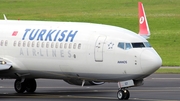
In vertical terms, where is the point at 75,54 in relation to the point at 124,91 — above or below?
above

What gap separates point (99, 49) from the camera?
Result: 3600 cm

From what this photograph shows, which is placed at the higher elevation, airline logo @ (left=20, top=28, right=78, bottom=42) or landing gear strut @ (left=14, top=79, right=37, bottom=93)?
airline logo @ (left=20, top=28, right=78, bottom=42)

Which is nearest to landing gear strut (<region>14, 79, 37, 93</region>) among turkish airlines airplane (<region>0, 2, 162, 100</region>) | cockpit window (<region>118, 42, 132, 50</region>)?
turkish airlines airplane (<region>0, 2, 162, 100</region>)

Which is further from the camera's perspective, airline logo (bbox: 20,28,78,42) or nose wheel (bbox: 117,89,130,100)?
airline logo (bbox: 20,28,78,42)

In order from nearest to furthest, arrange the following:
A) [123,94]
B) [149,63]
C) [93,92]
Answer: [149,63]
[123,94]
[93,92]

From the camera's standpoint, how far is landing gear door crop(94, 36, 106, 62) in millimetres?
35906

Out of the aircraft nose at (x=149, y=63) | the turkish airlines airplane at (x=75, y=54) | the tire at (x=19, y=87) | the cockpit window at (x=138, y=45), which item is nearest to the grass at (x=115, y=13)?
the tire at (x=19, y=87)

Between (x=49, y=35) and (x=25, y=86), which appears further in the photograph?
(x=25, y=86)

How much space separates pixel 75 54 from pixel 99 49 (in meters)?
1.41

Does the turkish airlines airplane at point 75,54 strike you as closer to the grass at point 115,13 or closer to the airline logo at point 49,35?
the airline logo at point 49,35

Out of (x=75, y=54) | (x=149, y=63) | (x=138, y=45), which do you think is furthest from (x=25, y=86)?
(x=149, y=63)

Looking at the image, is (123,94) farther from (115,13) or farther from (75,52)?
(115,13)

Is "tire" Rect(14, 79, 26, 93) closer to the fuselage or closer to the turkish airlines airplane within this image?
the turkish airlines airplane

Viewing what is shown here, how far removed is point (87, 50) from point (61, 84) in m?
10.6
